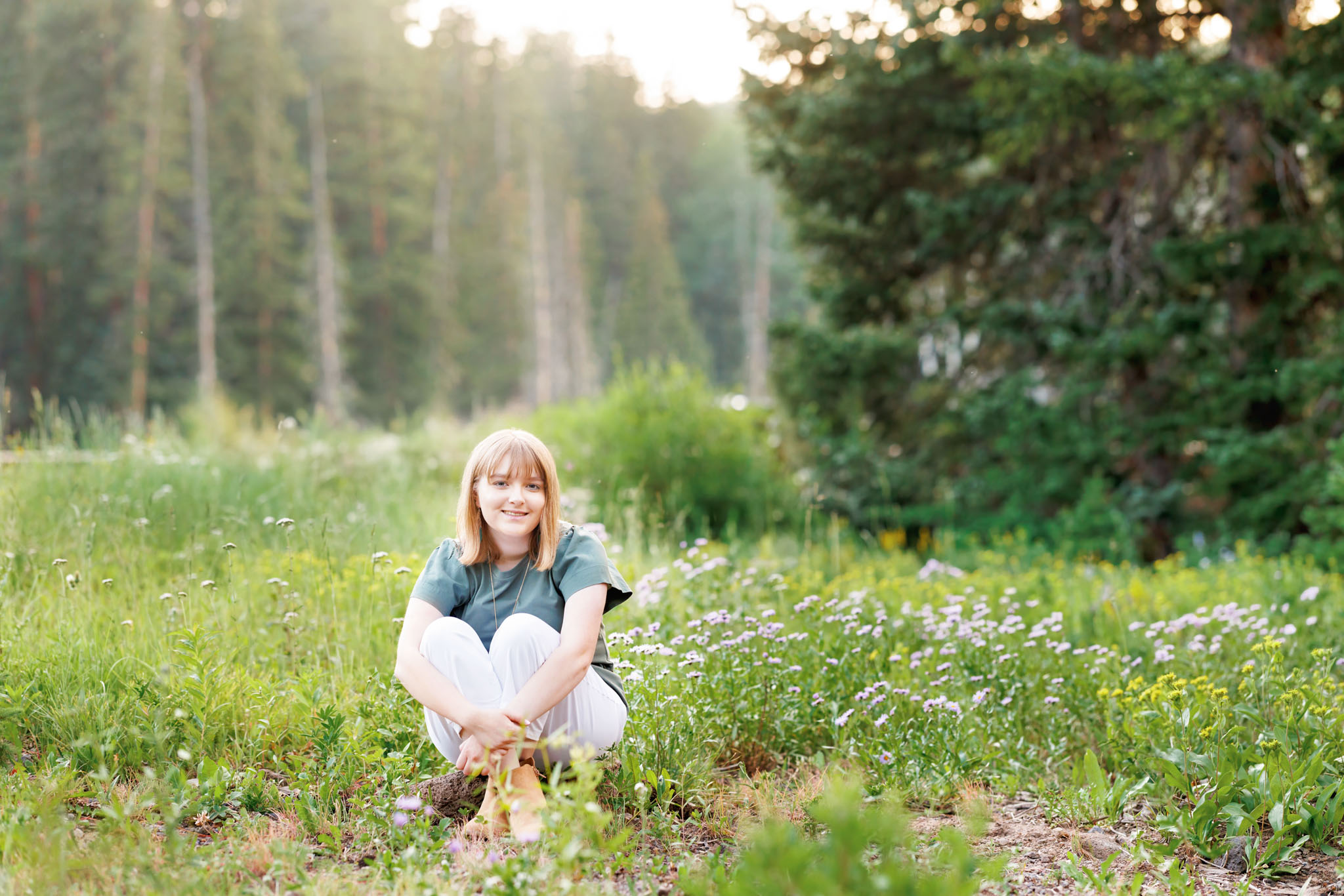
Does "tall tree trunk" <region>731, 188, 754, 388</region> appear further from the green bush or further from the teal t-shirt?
the teal t-shirt

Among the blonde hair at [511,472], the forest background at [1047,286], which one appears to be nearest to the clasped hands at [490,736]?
the blonde hair at [511,472]

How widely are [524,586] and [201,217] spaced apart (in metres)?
23.0

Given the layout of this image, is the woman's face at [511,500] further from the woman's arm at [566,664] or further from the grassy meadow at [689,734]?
the grassy meadow at [689,734]

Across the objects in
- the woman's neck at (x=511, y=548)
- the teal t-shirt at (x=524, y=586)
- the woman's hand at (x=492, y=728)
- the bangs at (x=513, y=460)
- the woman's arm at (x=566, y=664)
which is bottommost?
the woman's hand at (x=492, y=728)

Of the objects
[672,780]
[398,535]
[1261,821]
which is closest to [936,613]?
[1261,821]

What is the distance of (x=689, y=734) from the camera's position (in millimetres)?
3082

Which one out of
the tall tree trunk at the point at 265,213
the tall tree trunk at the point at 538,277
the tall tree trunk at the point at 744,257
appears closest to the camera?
the tall tree trunk at the point at 265,213

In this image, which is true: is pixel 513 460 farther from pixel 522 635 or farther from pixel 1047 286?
pixel 1047 286

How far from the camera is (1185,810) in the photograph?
2.63 meters

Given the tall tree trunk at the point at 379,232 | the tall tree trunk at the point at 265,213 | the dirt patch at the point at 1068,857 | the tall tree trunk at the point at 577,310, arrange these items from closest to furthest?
the dirt patch at the point at 1068,857
the tall tree trunk at the point at 265,213
the tall tree trunk at the point at 379,232
the tall tree trunk at the point at 577,310

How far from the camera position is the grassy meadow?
7.22ft

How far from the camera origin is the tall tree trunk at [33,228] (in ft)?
71.6

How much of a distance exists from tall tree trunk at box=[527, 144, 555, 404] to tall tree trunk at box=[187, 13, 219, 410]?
11367 mm

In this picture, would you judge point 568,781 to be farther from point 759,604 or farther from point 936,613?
point 936,613
